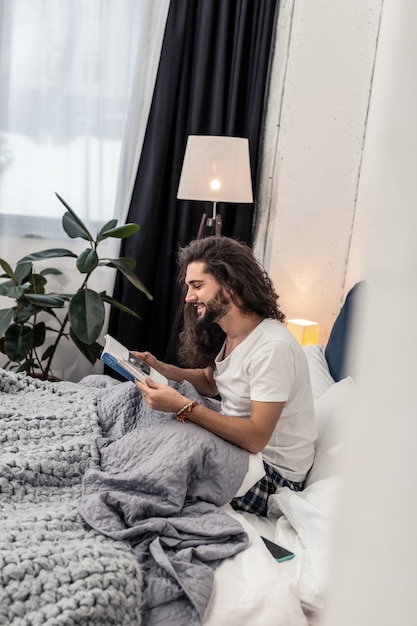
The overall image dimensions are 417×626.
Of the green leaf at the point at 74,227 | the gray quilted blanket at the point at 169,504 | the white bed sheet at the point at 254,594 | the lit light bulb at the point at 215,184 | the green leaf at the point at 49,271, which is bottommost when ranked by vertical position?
the white bed sheet at the point at 254,594

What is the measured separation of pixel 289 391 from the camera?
5.57 ft

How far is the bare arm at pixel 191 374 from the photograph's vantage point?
2.09 metres

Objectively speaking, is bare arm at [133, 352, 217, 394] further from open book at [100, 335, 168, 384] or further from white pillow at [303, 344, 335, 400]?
white pillow at [303, 344, 335, 400]

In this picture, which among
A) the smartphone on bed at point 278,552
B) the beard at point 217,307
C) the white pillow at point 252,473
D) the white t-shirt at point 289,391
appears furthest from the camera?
the beard at point 217,307

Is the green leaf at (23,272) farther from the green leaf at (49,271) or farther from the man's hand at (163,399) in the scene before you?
the man's hand at (163,399)

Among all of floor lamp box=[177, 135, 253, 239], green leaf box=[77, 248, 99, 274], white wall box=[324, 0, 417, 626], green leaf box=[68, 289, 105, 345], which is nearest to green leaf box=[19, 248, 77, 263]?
green leaf box=[77, 248, 99, 274]

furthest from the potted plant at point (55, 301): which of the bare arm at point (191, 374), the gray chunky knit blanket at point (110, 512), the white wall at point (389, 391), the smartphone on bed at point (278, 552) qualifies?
the white wall at point (389, 391)

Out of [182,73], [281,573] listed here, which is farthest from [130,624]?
[182,73]

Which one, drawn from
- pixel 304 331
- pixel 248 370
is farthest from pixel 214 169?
pixel 248 370

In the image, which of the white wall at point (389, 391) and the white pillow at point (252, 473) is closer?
the white wall at point (389, 391)

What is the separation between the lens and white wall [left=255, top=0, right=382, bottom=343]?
2.72 m

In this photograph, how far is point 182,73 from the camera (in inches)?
125

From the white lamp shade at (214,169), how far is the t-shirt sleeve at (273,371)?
3.84 ft

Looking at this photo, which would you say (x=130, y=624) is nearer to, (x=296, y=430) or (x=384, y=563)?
(x=296, y=430)
